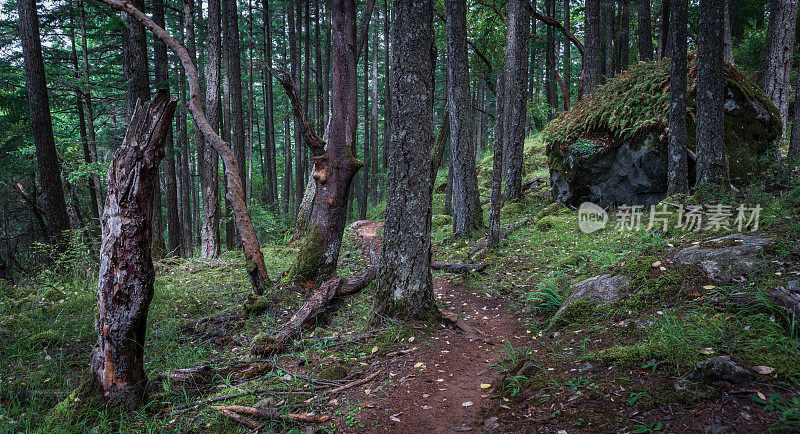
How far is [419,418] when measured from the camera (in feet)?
9.21

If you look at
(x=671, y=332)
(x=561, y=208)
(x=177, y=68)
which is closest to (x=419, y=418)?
(x=671, y=332)

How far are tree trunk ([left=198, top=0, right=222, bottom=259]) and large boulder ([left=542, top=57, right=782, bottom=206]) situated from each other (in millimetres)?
9092

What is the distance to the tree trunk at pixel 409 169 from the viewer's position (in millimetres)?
4078

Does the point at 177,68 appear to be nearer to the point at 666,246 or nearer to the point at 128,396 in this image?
the point at 128,396

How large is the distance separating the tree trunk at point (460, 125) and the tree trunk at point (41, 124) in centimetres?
815

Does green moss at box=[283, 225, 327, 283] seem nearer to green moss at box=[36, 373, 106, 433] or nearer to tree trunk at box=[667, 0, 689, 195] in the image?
green moss at box=[36, 373, 106, 433]

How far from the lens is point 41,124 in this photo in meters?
7.17

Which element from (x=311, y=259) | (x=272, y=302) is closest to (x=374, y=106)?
(x=311, y=259)

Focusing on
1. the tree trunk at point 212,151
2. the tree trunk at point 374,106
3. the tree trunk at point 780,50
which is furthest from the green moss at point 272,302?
the tree trunk at point 374,106

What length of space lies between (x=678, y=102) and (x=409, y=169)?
17.7ft

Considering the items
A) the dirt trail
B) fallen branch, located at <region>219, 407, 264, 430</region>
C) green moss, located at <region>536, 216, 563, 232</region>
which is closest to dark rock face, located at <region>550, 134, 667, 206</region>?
green moss, located at <region>536, 216, 563, 232</region>

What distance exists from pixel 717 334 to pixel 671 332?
302mm

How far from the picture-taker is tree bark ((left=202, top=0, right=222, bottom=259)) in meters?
9.97

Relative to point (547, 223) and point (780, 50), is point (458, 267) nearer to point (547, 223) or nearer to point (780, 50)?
point (547, 223)
